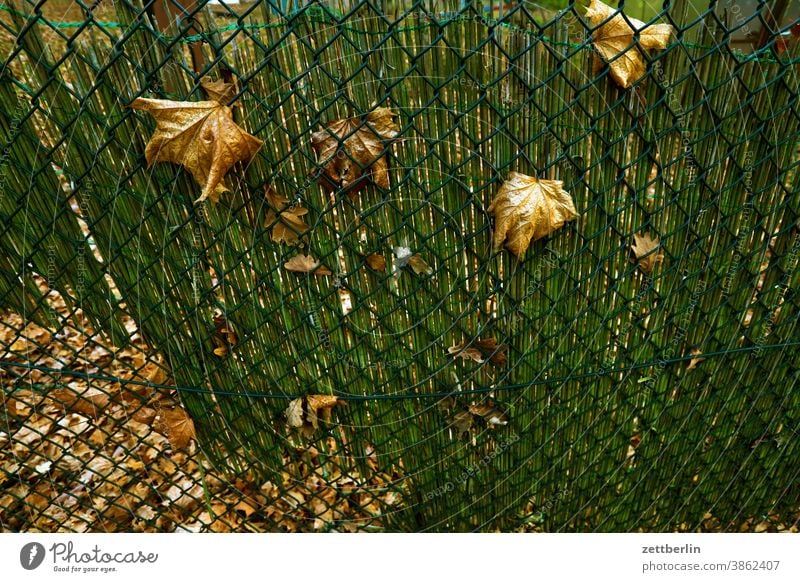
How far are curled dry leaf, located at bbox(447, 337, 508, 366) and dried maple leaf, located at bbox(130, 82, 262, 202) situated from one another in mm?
953

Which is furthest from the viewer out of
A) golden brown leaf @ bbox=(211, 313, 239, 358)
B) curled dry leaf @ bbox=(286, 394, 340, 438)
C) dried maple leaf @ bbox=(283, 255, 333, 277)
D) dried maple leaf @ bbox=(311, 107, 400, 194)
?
curled dry leaf @ bbox=(286, 394, 340, 438)

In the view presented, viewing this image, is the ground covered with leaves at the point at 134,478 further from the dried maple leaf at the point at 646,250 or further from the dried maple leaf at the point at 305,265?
the dried maple leaf at the point at 646,250

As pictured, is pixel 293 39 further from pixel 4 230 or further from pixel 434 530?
pixel 434 530

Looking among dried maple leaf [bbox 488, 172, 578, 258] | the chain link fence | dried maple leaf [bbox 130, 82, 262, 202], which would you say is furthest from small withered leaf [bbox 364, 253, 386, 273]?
dried maple leaf [bbox 130, 82, 262, 202]

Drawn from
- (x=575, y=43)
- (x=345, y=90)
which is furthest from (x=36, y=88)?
(x=575, y=43)

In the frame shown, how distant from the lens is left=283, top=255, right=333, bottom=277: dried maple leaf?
1.82 m

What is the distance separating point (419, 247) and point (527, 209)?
1.18 feet

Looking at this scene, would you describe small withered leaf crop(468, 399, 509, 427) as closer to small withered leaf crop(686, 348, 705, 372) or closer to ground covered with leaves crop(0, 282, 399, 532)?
ground covered with leaves crop(0, 282, 399, 532)

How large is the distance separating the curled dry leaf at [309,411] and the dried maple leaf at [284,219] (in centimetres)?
62

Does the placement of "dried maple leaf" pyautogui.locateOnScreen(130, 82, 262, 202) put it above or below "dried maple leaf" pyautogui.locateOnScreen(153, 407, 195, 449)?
above

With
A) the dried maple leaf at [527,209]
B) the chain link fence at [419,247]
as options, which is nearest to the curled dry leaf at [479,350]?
the chain link fence at [419,247]

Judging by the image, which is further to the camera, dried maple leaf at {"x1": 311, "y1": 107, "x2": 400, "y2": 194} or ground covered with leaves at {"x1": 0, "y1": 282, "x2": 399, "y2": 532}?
ground covered with leaves at {"x1": 0, "y1": 282, "x2": 399, "y2": 532}

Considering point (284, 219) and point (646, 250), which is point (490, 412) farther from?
point (284, 219)
